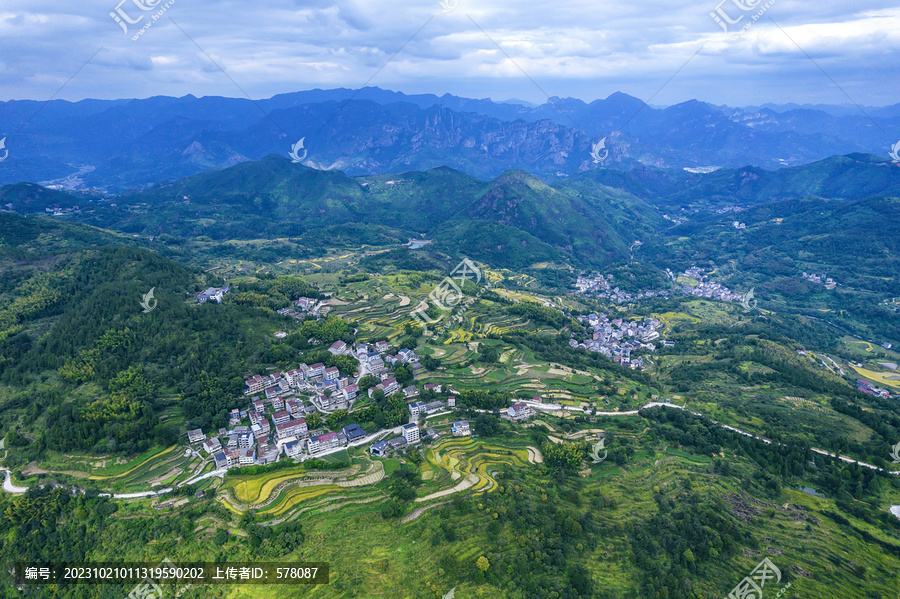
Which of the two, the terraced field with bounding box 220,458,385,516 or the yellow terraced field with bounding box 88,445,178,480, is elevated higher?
the terraced field with bounding box 220,458,385,516

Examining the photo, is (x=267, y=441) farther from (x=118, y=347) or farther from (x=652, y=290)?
(x=652, y=290)

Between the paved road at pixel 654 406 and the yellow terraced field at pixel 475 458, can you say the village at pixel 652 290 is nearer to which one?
the paved road at pixel 654 406

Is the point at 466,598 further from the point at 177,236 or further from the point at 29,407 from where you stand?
the point at 177,236

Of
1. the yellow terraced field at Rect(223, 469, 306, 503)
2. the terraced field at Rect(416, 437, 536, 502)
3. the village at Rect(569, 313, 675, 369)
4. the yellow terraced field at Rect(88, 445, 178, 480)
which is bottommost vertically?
the yellow terraced field at Rect(88, 445, 178, 480)

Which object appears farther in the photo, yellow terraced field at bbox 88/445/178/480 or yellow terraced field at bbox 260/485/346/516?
yellow terraced field at bbox 88/445/178/480

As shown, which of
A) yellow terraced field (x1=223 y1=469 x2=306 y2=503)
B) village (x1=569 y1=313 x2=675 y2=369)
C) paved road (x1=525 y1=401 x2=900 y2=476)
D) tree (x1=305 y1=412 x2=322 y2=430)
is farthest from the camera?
village (x1=569 y1=313 x2=675 y2=369)

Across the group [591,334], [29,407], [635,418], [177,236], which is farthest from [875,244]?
[177,236]

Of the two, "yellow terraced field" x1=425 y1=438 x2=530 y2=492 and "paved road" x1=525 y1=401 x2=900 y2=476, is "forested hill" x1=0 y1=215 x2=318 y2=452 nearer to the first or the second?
"yellow terraced field" x1=425 y1=438 x2=530 y2=492

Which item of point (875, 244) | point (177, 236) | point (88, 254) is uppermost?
point (875, 244)

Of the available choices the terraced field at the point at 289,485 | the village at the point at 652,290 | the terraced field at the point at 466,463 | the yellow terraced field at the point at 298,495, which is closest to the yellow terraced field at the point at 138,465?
the terraced field at the point at 289,485

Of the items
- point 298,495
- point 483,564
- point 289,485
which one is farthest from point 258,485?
point 483,564

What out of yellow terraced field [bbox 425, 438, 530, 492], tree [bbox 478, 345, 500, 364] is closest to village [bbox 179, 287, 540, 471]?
yellow terraced field [bbox 425, 438, 530, 492]
